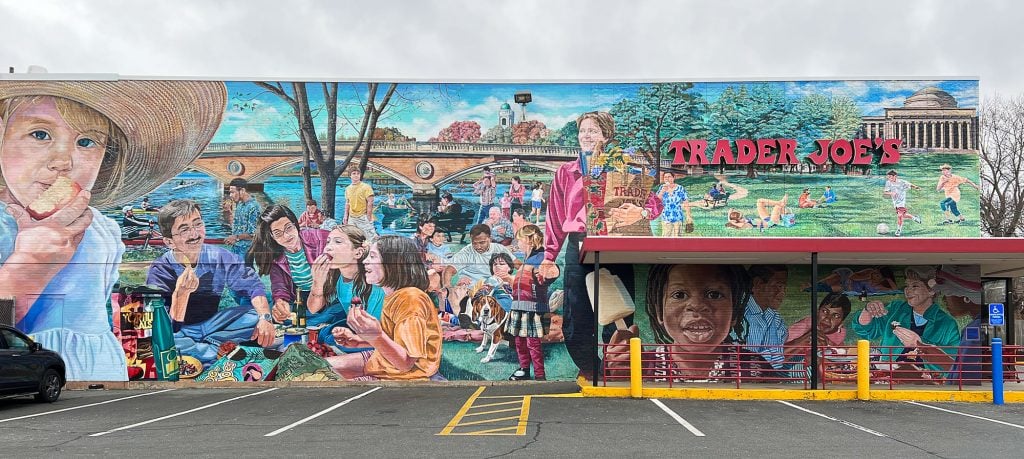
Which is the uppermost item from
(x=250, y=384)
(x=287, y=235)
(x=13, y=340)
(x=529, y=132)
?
(x=529, y=132)

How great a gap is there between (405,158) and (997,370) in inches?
565

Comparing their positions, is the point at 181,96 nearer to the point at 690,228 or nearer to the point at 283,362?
the point at 283,362

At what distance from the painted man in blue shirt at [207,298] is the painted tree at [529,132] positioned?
753 centimetres

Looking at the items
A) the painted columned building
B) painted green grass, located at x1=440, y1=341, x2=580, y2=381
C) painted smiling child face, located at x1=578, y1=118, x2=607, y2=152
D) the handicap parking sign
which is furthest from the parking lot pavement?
the painted columned building

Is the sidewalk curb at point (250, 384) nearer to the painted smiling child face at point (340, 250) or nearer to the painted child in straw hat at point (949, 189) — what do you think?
the painted smiling child face at point (340, 250)

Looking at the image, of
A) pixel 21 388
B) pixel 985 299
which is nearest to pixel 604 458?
pixel 21 388

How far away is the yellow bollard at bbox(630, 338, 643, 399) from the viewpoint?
1688 cm

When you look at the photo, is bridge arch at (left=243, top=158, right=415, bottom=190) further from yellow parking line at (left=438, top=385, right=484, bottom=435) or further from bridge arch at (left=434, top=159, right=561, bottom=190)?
yellow parking line at (left=438, top=385, right=484, bottom=435)

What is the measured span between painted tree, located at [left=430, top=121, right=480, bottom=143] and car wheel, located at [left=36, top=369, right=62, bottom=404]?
10267 mm

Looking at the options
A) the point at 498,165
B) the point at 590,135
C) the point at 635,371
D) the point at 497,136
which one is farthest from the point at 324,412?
the point at 590,135

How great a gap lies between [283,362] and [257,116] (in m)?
6.46

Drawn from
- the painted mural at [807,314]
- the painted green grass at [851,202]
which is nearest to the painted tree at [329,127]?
the painted mural at [807,314]

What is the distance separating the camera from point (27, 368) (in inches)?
641

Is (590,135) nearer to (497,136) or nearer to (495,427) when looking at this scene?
(497,136)
